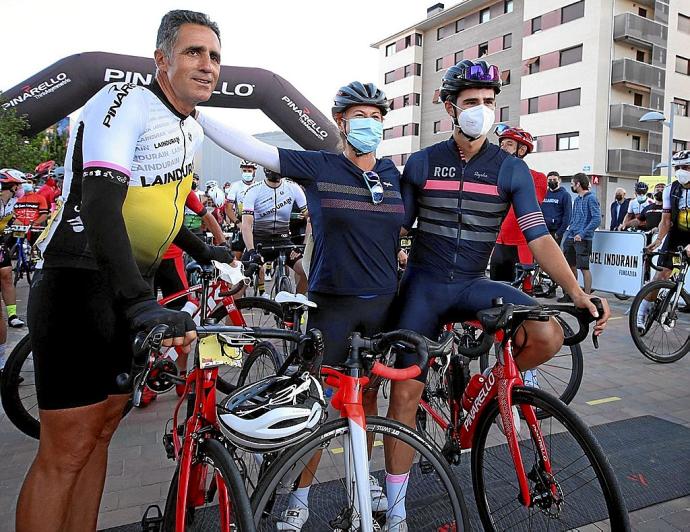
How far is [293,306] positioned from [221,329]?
283 millimetres

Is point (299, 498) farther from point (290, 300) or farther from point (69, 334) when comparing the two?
point (69, 334)

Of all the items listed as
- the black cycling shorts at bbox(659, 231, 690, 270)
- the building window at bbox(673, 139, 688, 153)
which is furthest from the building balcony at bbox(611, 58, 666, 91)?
the black cycling shorts at bbox(659, 231, 690, 270)

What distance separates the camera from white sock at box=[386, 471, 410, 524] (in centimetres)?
239

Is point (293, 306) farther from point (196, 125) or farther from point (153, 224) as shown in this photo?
point (196, 125)

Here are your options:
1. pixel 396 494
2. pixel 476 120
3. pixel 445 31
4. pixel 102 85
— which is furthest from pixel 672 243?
pixel 445 31

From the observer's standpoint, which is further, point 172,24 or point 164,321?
point 172,24

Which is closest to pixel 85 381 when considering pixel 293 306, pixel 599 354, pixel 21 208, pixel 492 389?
pixel 293 306

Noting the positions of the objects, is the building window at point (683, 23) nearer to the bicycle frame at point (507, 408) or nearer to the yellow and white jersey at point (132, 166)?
the bicycle frame at point (507, 408)

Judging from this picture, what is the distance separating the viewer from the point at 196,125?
7.41ft

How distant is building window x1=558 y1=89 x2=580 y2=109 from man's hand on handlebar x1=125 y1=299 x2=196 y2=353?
1445 inches

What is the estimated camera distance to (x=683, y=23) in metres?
36.4

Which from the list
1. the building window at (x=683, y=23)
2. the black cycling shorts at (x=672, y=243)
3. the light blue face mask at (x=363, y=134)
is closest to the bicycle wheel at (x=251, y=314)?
the light blue face mask at (x=363, y=134)

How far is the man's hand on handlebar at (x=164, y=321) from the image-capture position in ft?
5.06

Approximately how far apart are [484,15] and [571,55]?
370 inches
